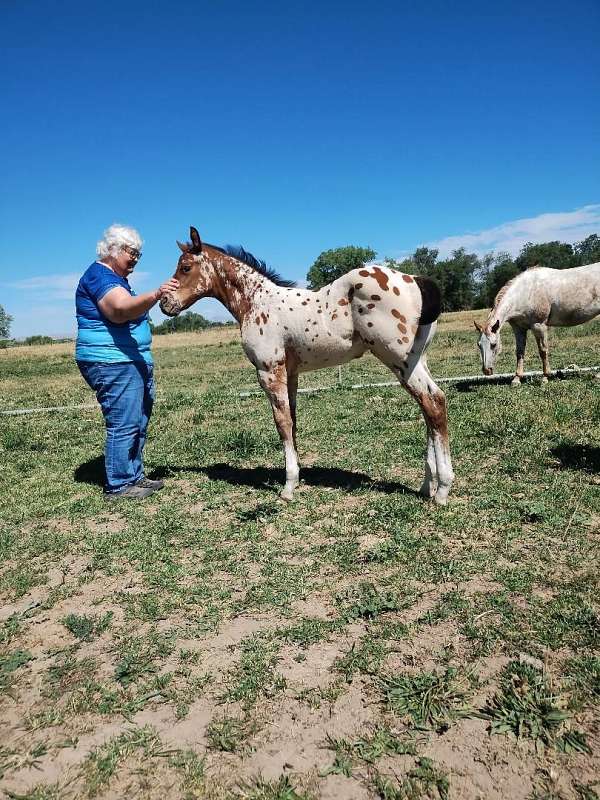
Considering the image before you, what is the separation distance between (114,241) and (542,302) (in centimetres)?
821

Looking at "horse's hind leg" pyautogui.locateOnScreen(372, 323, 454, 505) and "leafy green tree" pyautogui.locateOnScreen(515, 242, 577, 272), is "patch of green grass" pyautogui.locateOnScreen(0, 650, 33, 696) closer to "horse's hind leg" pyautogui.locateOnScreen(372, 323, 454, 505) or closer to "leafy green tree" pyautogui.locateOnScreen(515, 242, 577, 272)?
"horse's hind leg" pyautogui.locateOnScreen(372, 323, 454, 505)

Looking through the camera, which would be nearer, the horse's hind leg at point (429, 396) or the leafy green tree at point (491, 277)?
the horse's hind leg at point (429, 396)

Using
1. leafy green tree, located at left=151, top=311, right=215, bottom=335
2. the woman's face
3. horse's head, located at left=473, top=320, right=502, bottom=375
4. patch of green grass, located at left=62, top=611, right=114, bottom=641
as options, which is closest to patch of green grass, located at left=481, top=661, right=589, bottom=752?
patch of green grass, located at left=62, top=611, right=114, bottom=641

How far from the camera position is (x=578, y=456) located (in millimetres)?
5281

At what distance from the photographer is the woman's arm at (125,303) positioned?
15.9ft

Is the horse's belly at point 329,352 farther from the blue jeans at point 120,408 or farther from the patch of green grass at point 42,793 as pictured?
the patch of green grass at point 42,793

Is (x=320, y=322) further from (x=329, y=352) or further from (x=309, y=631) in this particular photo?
(x=309, y=631)

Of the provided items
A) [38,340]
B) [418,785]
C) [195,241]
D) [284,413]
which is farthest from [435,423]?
[38,340]

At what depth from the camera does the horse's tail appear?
4.25 meters

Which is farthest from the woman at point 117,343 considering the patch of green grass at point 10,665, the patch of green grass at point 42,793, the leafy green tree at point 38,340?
the leafy green tree at point 38,340

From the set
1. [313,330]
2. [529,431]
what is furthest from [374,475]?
[529,431]

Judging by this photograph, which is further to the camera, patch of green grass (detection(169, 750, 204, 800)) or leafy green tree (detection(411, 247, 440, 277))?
leafy green tree (detection(411, 247, 440, 277))

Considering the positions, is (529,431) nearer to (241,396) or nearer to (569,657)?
(569,657)

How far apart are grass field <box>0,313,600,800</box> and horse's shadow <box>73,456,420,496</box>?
40mm
